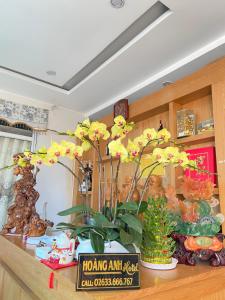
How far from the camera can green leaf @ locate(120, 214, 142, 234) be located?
2.42 feet

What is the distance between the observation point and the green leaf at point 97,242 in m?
0.71

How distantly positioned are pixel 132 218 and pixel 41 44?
143cm

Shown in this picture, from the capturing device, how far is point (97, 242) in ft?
2.40

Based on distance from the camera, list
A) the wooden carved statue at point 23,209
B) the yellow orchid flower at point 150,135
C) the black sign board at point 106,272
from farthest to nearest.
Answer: the wooden carved statue at point 23,209 → the yellow orchid flower at point 150,135 → the black sign board at point 106,272

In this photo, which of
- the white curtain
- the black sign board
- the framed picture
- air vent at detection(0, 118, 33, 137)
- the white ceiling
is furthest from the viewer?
air vent at detection(0, 118, 33, 137)

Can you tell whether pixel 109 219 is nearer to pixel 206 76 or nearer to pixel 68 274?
pixel 68 274

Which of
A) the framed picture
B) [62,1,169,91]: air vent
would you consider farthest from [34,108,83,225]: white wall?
the framed picture

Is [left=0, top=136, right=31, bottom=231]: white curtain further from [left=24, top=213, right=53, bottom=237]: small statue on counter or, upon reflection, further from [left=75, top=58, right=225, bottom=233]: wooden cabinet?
[left=24, top=213, right=53, bottom=237]: small statue on counter

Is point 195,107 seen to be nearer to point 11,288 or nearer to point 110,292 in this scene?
point 110,292

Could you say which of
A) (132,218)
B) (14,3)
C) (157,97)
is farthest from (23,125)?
(132,218)

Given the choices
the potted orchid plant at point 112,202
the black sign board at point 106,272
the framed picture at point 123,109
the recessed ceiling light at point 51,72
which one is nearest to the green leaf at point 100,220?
the potted orchid plant at point 112,202

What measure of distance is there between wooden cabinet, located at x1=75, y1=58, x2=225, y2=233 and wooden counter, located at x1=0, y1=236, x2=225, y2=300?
0.45 meters

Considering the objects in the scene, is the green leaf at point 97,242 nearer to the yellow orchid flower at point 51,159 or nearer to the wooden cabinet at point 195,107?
the yellow orchid flower at point 51,159

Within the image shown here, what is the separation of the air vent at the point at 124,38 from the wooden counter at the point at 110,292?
1334mm
